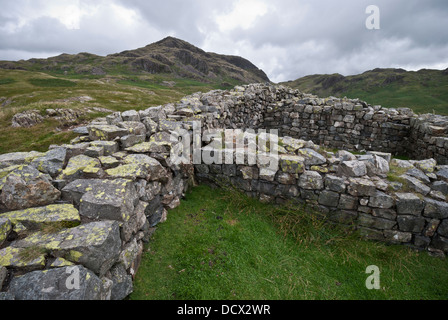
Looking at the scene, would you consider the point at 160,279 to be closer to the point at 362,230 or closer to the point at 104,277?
the point at 104,277

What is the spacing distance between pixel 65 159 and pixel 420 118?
17.0 meters

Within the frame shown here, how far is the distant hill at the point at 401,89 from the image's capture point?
43344 mm

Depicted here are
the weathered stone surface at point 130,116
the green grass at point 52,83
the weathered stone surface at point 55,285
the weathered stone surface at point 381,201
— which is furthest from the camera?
the green grass at point 52,83

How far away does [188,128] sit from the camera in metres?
7.71

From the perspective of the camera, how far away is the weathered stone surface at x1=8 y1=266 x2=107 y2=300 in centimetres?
267

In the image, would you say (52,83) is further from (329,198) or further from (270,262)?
(329,198)

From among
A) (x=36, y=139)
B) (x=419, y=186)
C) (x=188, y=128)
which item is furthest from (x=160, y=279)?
(x=36, y=139)

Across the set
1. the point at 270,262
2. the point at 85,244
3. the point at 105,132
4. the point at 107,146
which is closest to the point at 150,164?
the point at 107,146

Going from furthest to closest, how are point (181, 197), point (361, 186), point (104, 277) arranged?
point (181, 197), point (361, 186), point (104, 277)

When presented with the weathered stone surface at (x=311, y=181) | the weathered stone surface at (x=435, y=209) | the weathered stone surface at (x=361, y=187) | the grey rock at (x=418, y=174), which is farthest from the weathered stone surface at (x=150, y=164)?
Answer: the grey rock at (x=418, y=174)

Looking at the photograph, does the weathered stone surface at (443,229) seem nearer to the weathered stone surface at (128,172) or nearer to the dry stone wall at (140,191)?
the dry stone wall at (140,191)

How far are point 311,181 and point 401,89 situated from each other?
8168 centimetres

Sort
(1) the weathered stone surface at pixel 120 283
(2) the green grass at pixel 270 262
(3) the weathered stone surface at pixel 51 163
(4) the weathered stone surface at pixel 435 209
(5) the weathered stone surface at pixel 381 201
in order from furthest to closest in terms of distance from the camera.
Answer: (5) the weathered stone surface at pixel 381 201, (4) the weathered stone surface at pixel 435 209, (3) the weathered stone surface at pixel 51 163, (2) the green grass at pixel 270 262, (1) the weathered stone surface at pixel 120 283

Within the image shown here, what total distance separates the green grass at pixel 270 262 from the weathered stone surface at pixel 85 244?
117cm
